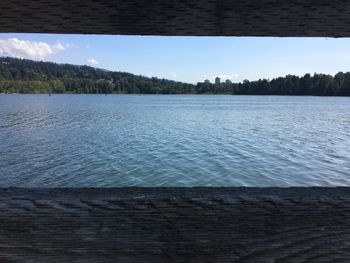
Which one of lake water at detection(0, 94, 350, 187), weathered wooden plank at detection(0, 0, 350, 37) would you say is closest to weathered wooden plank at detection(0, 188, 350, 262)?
weathered wooden plank at detection(0, 0, 350, 37)

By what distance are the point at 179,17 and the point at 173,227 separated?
0.73 m

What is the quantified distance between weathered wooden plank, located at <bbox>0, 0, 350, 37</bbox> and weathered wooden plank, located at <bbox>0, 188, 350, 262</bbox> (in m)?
0.62

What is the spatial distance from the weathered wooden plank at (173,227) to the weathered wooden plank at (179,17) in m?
0.62

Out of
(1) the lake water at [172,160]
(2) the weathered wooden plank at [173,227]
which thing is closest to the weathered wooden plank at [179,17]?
(2) the weathered wooden plank at [173,227]

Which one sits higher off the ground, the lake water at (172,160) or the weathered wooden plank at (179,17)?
the weathered wooden plank at (179,17)

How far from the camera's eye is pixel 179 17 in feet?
4.33

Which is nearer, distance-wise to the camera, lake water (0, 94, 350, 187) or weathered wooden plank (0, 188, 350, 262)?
weathered wooden plank (0, 188, 350, 262)

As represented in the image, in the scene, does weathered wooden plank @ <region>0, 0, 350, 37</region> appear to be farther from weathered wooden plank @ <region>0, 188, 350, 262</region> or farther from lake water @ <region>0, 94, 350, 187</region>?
lake water @ <region>0, 94, 350, 187</region>

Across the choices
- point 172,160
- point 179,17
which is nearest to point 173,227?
point 179,17

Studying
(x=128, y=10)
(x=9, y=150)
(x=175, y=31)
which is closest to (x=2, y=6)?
(x=128, y=10)

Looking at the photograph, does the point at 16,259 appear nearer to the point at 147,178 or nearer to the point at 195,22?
the point at 195,22

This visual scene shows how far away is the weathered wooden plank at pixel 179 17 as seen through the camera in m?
1.24

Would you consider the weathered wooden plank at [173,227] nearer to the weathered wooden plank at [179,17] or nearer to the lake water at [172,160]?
the weathered wooden plank at [179,17]

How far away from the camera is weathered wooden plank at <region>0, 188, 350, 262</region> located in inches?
49.8
